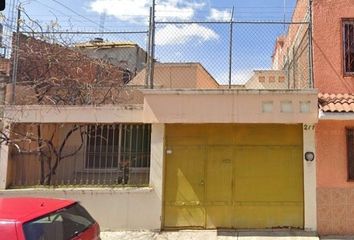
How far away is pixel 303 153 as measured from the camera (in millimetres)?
8922

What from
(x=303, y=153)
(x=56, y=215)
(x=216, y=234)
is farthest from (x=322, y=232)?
(x=56, y=215)

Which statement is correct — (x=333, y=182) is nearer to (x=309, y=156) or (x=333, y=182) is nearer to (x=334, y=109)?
(x=309, y=156)

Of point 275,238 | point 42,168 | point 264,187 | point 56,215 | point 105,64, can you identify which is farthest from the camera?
point 105,64

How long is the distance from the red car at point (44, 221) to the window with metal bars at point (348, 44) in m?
6.79

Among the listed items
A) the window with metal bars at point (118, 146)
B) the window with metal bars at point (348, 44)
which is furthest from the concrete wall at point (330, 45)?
the window with metal bars at point (118, 146)

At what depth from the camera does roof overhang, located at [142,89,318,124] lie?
8.58 metres

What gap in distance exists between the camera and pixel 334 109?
824 centimetres

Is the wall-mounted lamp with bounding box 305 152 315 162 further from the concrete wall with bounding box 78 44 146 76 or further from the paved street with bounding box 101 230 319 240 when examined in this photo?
the concrete wall with bounding box 78 44 146 76

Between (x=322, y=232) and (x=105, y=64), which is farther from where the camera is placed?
(x=105, y=64)

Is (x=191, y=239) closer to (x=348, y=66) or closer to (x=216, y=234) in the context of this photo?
(x=216, y=234)

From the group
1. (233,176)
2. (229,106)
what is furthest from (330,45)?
(233,176)

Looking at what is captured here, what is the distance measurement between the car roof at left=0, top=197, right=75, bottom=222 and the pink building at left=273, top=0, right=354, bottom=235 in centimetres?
568

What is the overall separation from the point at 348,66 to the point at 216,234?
4841 millimetres

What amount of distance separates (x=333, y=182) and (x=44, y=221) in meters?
6.47
